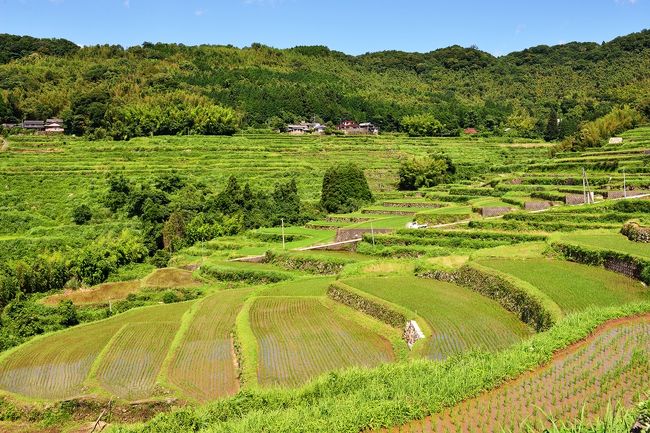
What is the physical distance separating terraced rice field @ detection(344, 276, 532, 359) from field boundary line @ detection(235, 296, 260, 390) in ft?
13.7

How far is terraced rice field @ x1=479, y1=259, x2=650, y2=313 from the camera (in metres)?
16.0

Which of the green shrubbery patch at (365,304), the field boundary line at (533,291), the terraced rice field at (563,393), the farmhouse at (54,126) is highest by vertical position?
the farmhouse at (54,126)

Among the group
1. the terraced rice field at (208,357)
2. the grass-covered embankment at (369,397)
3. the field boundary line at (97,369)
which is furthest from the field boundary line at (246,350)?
the field boundary line at (97,369)

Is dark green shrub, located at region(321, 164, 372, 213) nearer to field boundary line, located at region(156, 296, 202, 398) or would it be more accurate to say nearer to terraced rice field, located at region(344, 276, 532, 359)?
field boundary line, located at region(156, 296, 202, 398)

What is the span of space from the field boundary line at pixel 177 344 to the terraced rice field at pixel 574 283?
10.3 m

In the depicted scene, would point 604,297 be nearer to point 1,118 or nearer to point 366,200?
point 366,200

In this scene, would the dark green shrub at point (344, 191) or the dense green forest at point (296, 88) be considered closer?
the dark green shrub at point (344, 191)

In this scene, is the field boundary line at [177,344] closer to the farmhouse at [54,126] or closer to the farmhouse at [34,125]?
the farmhouse at [54,126]

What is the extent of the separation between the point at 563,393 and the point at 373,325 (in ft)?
26.7

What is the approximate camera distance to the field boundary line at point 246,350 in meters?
14.0

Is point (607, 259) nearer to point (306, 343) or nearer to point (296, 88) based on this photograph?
point (306, 343)

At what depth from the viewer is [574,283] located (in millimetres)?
17797

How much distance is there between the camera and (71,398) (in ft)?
46.2

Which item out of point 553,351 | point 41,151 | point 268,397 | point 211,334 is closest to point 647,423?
point 553,351
